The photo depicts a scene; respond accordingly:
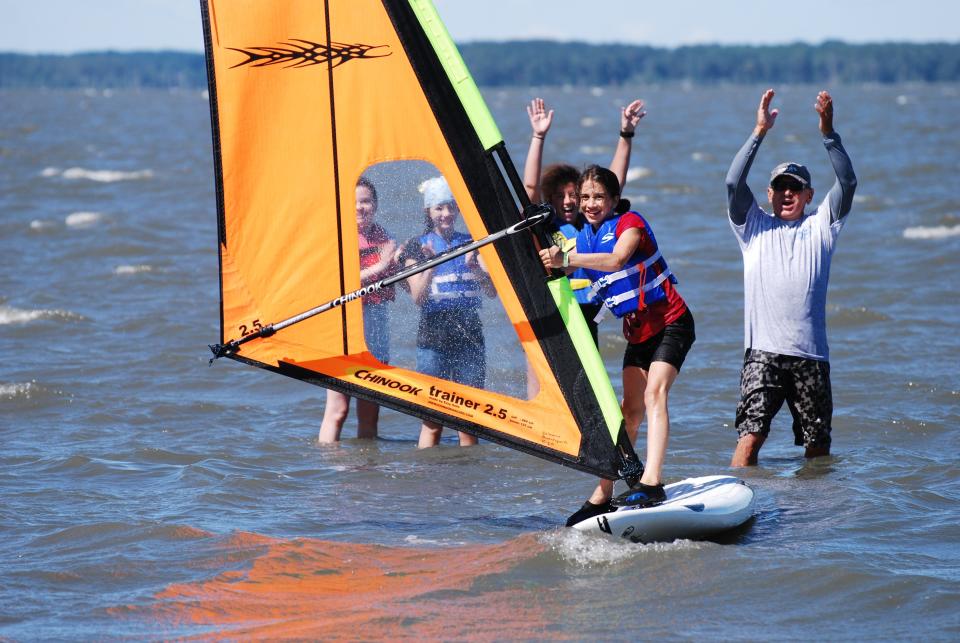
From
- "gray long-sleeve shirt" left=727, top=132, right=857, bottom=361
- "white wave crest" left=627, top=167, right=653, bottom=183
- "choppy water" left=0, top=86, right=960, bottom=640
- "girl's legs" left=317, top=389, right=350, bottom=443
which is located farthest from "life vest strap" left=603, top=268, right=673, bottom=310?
"white wave crest" left=627, top=167, right=653, bottom=183

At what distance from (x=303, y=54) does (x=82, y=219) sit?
54.6 feet

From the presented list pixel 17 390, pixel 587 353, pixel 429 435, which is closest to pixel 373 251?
pixel 587 353

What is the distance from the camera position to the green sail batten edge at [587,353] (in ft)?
19.4

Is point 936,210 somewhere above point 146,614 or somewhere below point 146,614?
above

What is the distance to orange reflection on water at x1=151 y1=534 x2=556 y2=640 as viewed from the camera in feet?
17.6

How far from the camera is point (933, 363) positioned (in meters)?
10.9

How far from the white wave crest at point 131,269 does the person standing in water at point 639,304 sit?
11.2m

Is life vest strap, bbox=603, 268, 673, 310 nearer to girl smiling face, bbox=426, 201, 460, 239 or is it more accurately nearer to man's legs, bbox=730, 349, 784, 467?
girl smiling face, bbox=426, 201, 460, 239

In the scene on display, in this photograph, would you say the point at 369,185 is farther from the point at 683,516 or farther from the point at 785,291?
the point at 785,291

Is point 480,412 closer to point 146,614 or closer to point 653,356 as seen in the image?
point 653,356

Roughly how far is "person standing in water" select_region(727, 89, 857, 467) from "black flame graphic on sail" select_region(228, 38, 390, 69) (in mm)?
2260

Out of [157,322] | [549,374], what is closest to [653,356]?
[549,374]

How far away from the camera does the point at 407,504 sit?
23.9 ft

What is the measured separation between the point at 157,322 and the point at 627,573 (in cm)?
860
